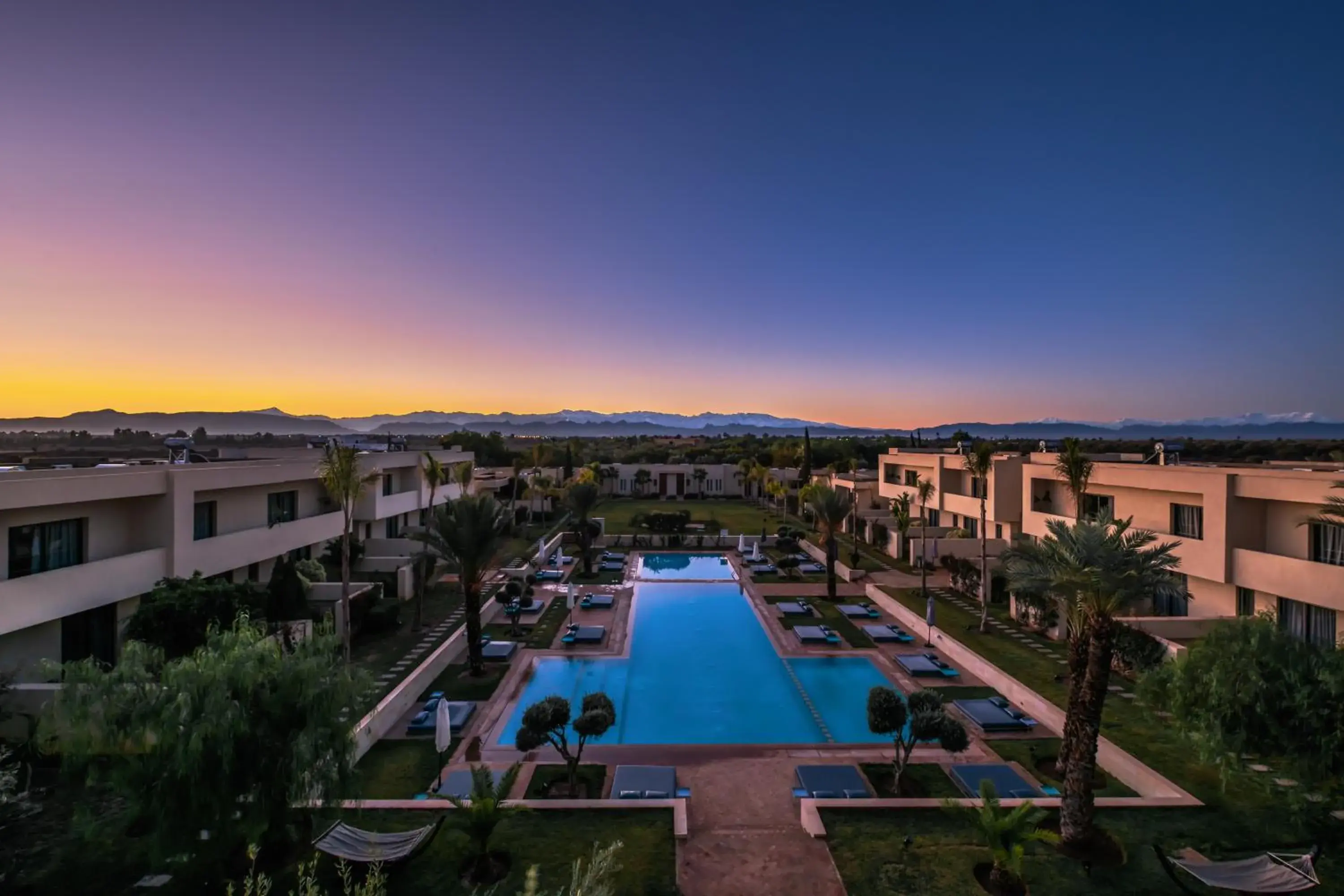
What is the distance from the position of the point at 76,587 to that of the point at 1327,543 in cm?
2870

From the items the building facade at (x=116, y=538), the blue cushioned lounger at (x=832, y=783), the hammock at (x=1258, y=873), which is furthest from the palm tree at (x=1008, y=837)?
the building facade at (x=116, y=538)

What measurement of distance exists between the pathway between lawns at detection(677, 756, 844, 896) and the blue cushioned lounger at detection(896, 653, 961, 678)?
6506 mm

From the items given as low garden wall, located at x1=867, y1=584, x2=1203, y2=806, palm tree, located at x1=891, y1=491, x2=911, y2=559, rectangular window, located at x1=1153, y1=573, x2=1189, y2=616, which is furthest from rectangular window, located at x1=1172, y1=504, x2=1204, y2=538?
palm tree, located at x1=891, y1=491, x2=911, y2=559

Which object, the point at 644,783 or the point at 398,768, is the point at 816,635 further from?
the point at 398,768

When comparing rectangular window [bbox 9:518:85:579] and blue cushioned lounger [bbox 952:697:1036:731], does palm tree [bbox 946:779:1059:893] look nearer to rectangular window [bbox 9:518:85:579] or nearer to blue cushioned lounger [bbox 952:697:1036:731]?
blue cushioned lounger [bbox 952:697:1036:731]

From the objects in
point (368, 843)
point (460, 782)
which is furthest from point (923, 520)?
point (368, 843)

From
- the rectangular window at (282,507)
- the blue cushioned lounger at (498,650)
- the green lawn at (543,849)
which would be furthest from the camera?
the rectangular window at (282,507)

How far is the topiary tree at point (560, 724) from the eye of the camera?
1102 cm

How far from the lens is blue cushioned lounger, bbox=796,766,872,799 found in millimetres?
11016

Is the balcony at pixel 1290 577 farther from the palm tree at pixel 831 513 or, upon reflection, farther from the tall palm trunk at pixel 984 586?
the palm tree at pixel 831 513

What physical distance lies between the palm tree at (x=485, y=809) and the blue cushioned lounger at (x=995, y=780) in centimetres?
745

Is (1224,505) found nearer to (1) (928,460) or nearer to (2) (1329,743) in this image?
(2) (1329,743)

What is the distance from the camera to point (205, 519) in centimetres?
1959

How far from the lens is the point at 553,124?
74.9 feet
